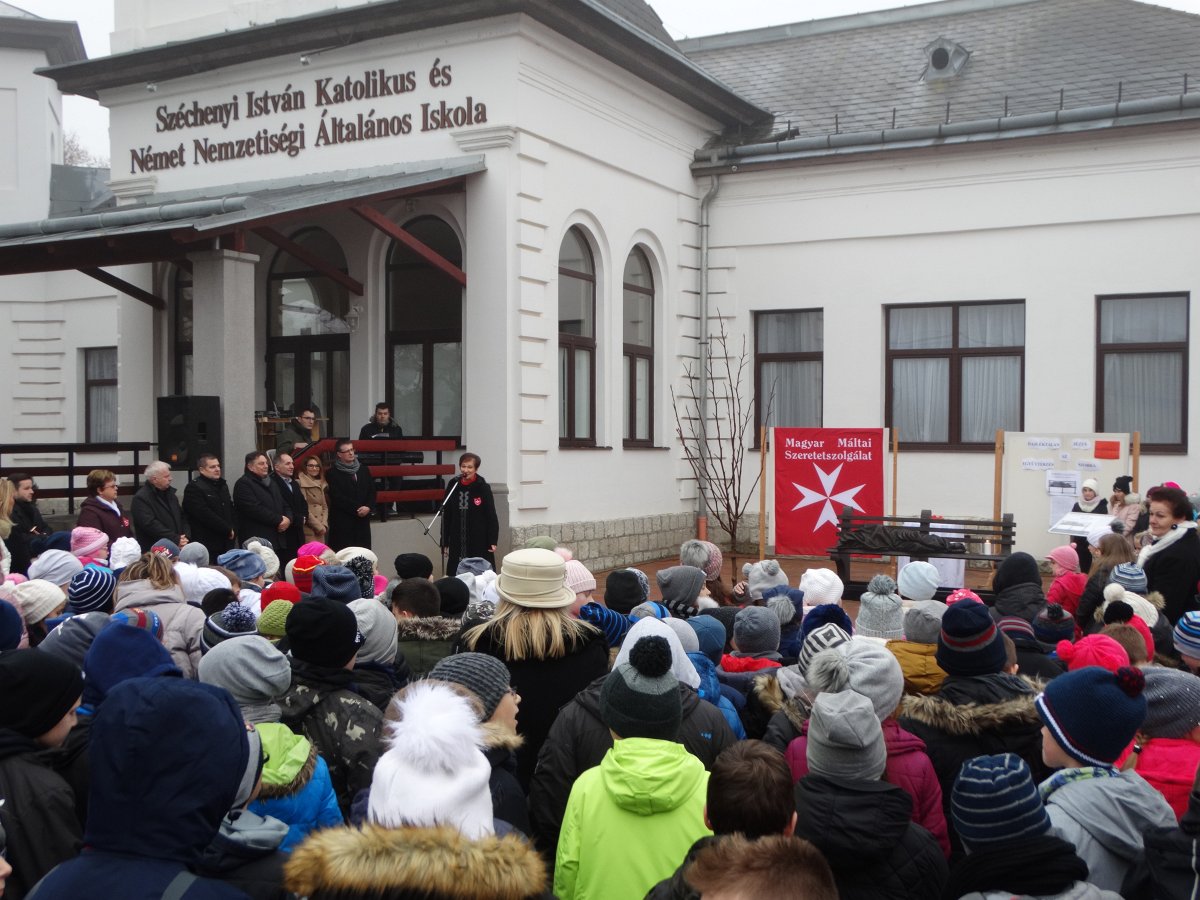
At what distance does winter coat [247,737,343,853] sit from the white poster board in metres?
12.1

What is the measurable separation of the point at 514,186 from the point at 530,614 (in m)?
10.5

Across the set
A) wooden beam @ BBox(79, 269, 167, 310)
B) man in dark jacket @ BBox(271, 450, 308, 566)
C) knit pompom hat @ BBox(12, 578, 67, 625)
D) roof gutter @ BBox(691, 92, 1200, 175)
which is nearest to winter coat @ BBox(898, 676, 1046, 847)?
knit pompom hat @ BBox(12, 578, 67, 625)

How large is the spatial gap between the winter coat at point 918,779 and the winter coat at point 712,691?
3.04 ft

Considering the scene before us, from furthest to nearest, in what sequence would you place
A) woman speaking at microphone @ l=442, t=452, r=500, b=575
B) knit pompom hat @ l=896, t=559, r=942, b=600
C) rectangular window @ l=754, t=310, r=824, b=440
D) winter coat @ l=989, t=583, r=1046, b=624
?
rectangular window @ l=754, t=310, r=824, b=440, woman speaking at microphone @ l=442, t=452, r=500, b=575, winter coat @ l=989, t=583, r=1046, b=624, knit pompom hat @ l=896, t=559, r=942, b=600

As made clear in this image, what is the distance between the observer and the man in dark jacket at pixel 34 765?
3.17 meters

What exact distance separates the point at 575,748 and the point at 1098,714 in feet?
5.16

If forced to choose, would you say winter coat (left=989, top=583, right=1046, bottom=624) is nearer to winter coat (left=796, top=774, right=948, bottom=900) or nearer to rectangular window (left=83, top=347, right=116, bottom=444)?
winter coat (left=796, top=774, right=948, bottom=900)

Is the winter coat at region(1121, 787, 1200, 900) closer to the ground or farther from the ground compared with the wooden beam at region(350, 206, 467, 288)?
closer to the ground

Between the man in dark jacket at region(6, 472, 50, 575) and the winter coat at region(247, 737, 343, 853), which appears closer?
the winter coat at region(247, 737, 343, 853)

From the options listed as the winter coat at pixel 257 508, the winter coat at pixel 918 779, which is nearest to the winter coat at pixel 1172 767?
the winter coat at pixel 918 779

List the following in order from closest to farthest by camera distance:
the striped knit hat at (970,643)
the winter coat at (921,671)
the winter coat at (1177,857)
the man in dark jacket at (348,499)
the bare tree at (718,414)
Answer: the winter coat at (1177,857), the striped knit hat at (970,643), the winter coat at (921,671), the man in dark jacket at (348,499), the bare tree at (718,414)

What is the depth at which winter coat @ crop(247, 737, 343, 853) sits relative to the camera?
10.7 feet

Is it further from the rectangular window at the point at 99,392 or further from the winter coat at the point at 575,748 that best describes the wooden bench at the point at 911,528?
the rectangular window at the point at 99,392

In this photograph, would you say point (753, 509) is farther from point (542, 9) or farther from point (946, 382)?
point (542, 9)
